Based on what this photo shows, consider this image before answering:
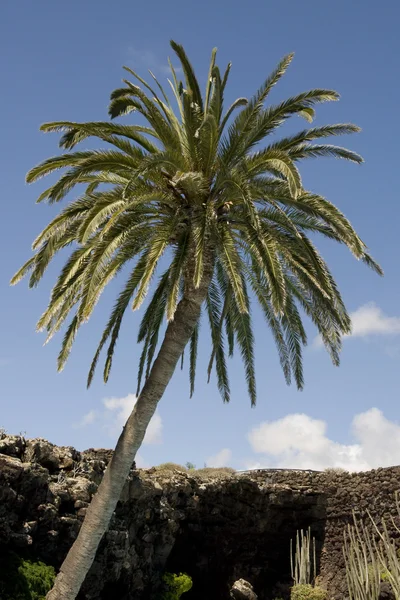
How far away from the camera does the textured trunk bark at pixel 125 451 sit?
40.3 ft

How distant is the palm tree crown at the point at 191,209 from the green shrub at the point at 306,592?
41.0ft

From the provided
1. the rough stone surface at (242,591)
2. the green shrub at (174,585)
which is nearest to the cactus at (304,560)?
the rough stone surface at (242,591)

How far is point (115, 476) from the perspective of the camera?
12.6m

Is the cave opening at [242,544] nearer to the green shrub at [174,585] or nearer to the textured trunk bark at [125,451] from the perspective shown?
the green shrub at [174,585]

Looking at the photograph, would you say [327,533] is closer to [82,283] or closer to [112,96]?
[82,283]

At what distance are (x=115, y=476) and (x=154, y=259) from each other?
14.6 ft

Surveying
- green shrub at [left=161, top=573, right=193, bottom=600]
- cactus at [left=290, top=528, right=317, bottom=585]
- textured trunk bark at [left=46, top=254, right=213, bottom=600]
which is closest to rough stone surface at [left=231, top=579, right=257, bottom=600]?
cactus at [left=290, top=528, right=317, bottom=585]

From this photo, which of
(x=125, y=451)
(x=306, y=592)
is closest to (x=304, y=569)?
(x=306, y=592)

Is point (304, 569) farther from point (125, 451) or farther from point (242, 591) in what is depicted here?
point (125, 451)

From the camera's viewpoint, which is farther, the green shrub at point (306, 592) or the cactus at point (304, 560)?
the cactus at point (304, 560)

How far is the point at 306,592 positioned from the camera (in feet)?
73.9

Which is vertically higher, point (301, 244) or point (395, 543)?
point (301, 244)

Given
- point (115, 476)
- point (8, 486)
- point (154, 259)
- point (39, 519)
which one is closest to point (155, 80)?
point (154, 259)

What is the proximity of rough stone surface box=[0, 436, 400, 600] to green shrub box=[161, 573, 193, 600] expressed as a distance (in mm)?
395
